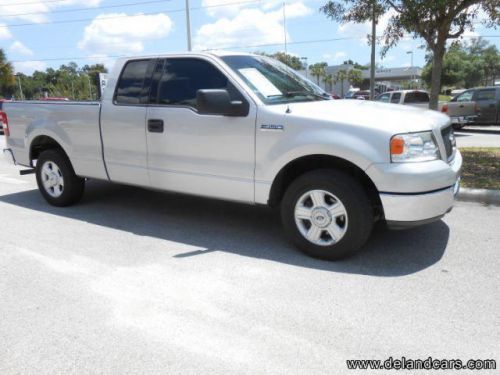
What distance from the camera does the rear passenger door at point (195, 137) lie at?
14.9 feet

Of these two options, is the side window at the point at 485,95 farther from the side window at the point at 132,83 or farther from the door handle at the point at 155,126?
the door handle at the point at 155,126

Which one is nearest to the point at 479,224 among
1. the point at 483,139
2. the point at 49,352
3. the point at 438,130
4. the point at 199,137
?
the point at 438,130

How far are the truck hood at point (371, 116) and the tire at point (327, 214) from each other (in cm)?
48

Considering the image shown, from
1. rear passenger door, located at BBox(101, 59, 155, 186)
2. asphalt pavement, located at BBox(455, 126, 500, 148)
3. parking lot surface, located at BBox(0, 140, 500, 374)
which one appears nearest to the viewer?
parking lot surface, located at BBox(0, 140, 500, 374)

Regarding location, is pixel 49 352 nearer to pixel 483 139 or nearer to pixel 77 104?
pixel 77 104

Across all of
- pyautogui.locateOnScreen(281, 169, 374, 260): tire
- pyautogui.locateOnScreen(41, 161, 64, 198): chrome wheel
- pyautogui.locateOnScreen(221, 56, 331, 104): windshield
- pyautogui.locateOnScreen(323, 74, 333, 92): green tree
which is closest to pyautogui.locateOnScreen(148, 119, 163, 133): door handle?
pyautogui.locateOnScreen(221, 56, 331, 104): windshield

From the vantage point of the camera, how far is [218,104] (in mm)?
4281

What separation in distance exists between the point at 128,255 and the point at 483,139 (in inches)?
503

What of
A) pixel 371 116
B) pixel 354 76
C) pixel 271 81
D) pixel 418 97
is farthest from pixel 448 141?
pixel 354 76

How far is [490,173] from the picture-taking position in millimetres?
7262

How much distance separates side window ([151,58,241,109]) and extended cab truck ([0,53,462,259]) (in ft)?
0.04

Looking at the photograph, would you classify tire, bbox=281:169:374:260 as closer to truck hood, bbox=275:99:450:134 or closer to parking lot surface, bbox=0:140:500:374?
parking lot surface, bbox=0:140:500:374

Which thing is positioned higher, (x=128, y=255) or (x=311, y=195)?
(x=311, y=195)

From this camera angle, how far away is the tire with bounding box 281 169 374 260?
4.00m
